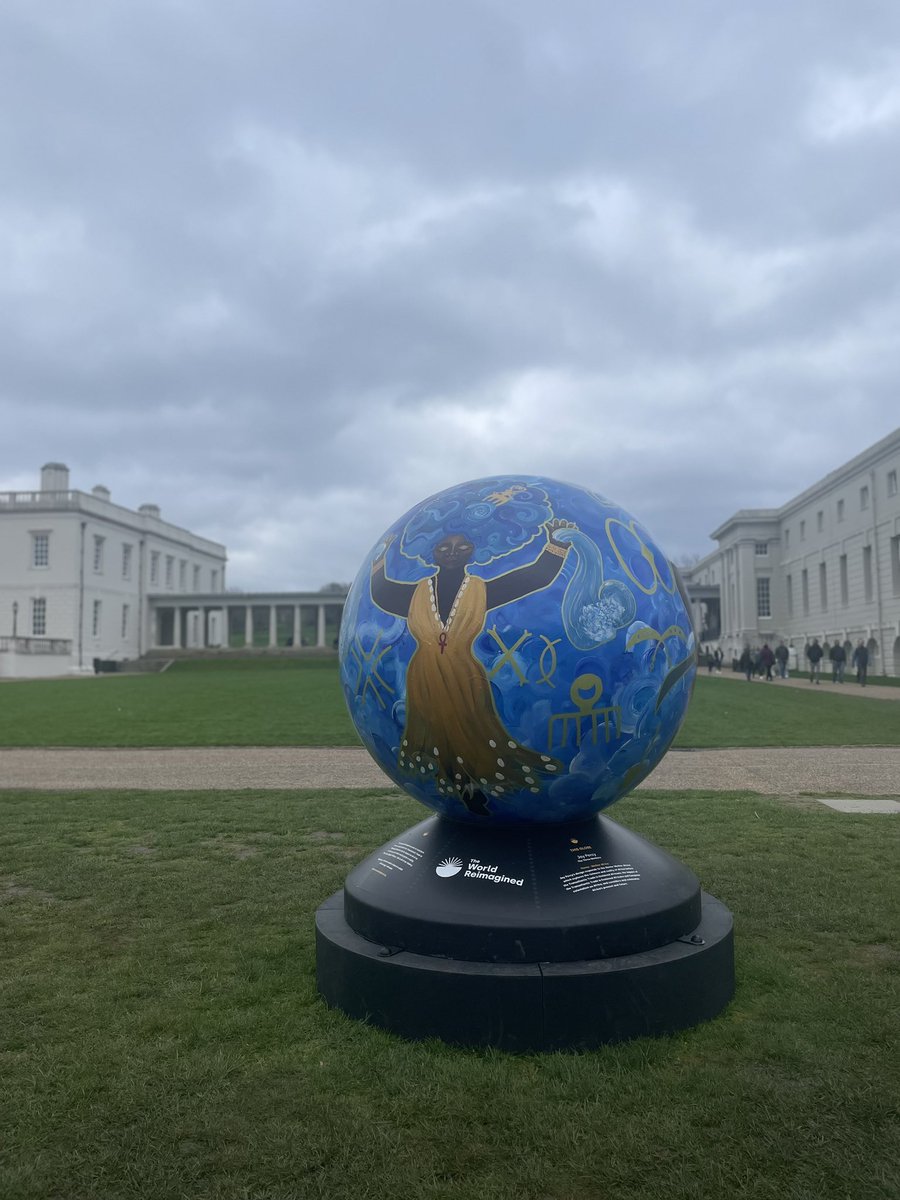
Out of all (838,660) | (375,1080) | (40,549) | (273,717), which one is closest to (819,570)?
(838,660)

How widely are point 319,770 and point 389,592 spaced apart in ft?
32.9

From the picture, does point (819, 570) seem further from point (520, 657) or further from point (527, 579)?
point (520, 657)

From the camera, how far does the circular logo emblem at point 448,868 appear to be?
464cm

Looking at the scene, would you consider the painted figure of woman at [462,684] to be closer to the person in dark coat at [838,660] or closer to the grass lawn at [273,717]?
the grass lawn at [273,717]

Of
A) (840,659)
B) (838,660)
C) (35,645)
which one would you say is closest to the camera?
(840,659)

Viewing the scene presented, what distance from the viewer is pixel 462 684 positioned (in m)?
4.31

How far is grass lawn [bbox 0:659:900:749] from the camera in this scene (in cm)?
1830

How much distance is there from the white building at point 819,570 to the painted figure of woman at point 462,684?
52.1 m

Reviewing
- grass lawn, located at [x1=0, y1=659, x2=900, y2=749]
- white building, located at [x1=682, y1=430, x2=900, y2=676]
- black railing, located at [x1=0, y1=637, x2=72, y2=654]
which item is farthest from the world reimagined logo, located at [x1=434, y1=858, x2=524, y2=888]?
black railing, located at [x1=0, y1=637, x2=72, y2=654]

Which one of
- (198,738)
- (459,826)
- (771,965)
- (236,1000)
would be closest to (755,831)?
(771,965)

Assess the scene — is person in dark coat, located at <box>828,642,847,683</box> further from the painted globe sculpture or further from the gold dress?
the gold dress

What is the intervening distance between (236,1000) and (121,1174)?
159cm

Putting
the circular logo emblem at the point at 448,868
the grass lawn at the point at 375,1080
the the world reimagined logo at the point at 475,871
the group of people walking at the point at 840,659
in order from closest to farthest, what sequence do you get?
1. the grass lawn at the point at 375,1080
2. the the world reimagined logo at the point at 475,871
3. the circular logo emblem at the point at 448,868
4. the group of people walking at the point at 840,659

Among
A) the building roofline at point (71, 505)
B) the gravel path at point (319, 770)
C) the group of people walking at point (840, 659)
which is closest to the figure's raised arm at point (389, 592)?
the gravel path at point (319, 770)
